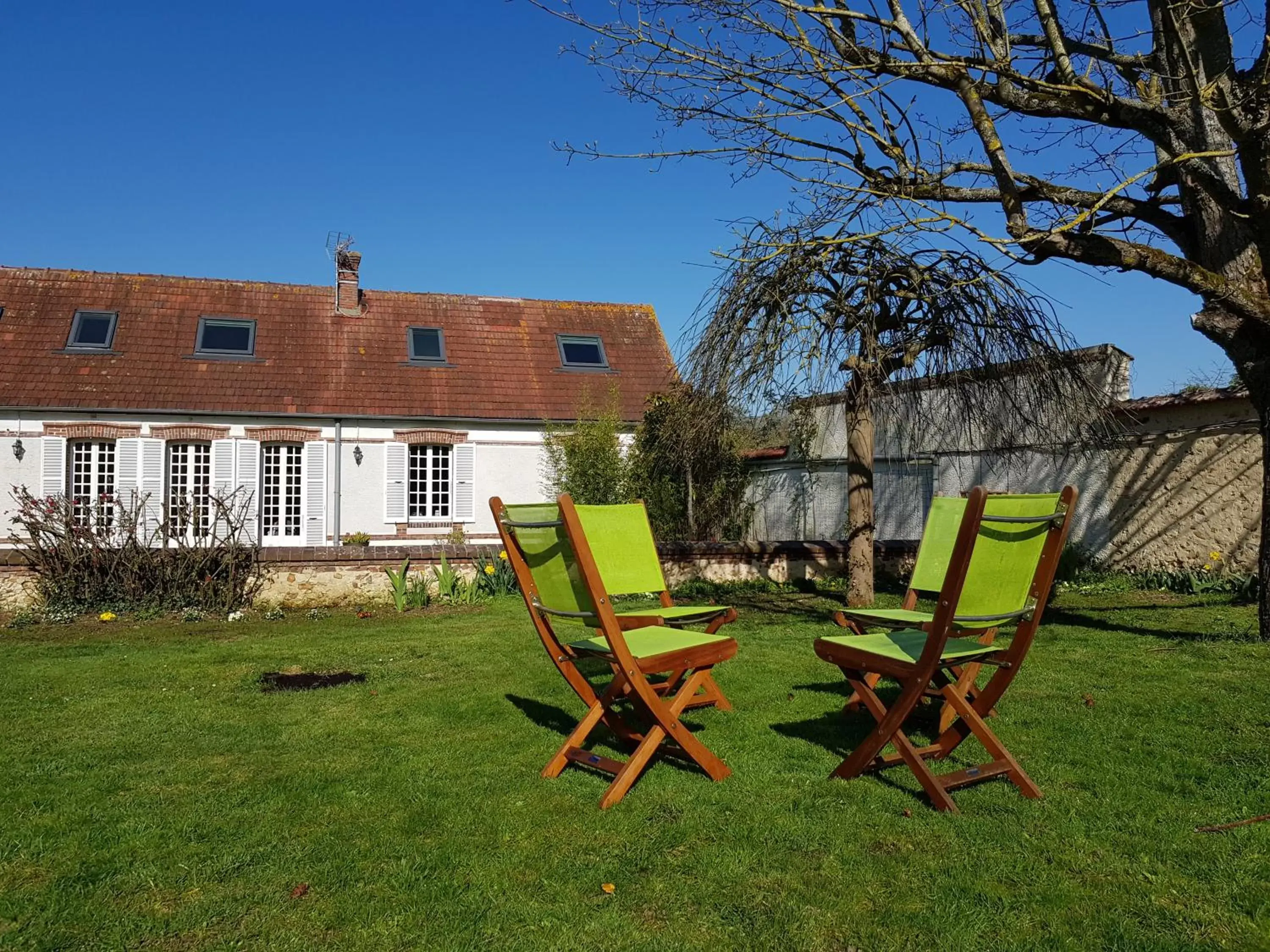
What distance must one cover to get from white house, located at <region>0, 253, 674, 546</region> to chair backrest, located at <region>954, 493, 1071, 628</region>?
15223 mm

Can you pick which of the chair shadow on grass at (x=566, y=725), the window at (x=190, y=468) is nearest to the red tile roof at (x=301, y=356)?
the window at (x=190, y=468)

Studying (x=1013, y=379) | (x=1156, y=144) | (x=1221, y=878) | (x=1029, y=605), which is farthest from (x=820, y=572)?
(x=1221, y=878)

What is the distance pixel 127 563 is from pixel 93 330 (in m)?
10.1

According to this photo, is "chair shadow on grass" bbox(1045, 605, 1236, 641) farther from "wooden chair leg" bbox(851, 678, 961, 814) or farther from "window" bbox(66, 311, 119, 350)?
"window" bbox(66, 311, 119, 350)

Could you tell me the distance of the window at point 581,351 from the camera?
2006 centimetres

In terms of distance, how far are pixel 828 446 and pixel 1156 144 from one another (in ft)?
35.3

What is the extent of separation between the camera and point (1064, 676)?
18.9 ft

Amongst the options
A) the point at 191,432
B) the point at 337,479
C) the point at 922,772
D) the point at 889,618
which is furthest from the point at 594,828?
the point at 191,432

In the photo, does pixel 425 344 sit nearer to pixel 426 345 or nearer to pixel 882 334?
pixel 426 345

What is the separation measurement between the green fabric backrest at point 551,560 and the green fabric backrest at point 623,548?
900mm

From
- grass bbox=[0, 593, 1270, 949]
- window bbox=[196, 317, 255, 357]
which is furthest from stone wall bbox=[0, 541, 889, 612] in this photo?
window bbox=[196, 317, 255, 357]

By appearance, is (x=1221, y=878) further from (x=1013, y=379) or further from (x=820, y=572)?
(x=820, y=572)

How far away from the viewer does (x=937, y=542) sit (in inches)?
199

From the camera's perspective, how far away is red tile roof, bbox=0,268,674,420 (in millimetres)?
17016
